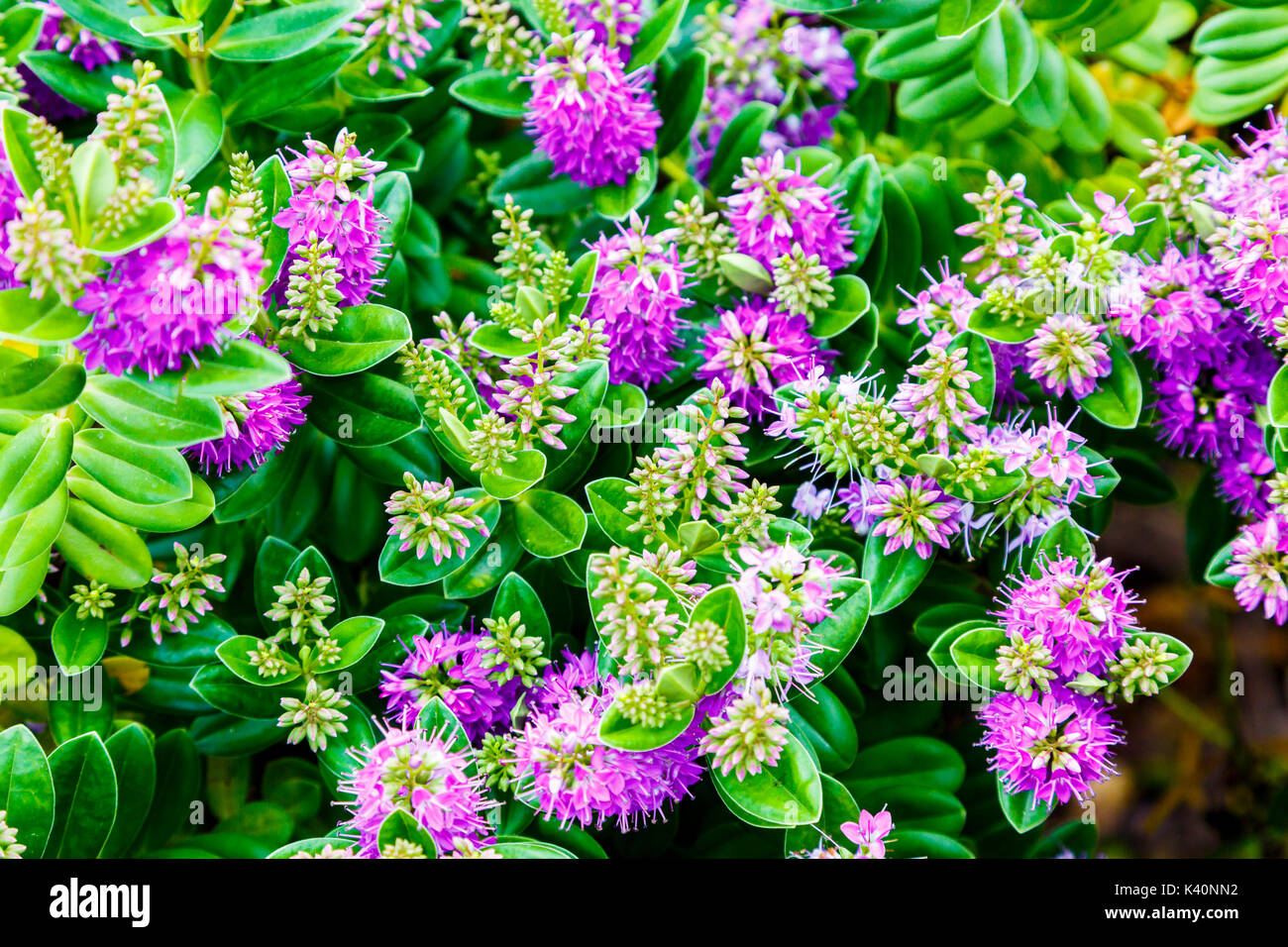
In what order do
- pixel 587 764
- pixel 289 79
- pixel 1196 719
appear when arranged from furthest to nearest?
1. pixel 1196 719
2. pixel 289 79
3. pixel 587 764

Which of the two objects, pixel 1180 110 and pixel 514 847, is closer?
pixel 514 847

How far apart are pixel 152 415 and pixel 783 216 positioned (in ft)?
3.46

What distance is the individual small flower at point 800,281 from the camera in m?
1.80

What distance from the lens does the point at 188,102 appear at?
1.81 meters

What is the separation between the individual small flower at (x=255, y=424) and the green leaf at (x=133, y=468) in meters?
0.07

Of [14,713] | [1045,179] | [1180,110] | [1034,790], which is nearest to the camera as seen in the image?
[1034,790]

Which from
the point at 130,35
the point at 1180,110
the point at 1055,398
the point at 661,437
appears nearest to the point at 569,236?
the point at 661,437

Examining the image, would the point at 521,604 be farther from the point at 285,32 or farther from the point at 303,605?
the point at 285,32

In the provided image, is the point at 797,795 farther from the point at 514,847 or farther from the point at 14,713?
the point at 14,713

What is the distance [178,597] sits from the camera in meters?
1.76

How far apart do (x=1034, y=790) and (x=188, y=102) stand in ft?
5.95

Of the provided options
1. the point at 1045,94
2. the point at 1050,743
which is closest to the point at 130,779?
the point at 1050,743

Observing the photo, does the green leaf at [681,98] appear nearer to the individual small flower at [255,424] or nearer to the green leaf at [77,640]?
the individual small flower at [255,424]

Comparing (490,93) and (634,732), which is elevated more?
(490,93)
